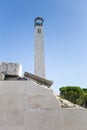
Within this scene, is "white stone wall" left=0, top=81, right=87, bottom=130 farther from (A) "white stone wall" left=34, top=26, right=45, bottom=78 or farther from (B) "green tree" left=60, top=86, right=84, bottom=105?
(B) "green tree" left=60, top=86, right=84, bottom=105

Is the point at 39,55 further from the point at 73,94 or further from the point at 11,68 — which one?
the point at 11,68

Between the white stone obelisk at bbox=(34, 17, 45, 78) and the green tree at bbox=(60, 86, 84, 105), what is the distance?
8.64 metres

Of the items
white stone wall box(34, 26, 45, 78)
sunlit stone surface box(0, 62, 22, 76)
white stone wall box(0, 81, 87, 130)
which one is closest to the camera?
white stone wall box(0, 81, 87, 130)

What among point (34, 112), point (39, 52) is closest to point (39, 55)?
point (39, 52)

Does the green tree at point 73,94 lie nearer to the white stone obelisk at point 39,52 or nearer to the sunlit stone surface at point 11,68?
the white stone obelisk at point 39,52

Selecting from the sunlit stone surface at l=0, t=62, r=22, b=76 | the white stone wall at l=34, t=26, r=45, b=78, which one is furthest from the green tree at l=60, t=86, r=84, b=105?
the sunlit stone surface at l=0, t=62, r=22, b=76

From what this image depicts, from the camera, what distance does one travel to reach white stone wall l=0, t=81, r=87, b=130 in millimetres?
3803

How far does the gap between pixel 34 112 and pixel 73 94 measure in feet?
157

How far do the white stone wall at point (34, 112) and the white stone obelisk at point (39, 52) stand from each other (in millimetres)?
42511

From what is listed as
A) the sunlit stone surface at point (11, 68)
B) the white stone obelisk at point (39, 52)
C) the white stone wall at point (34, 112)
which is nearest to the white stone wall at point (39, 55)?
the white stone obelisk at point (39, 52)

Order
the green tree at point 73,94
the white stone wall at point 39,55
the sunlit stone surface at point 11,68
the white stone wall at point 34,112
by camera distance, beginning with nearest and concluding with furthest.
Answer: the white stone wall at point 34,112
the sunlit stone surface at point 11,68
the white stone wall at point 39,55
the green tree at point 73,94

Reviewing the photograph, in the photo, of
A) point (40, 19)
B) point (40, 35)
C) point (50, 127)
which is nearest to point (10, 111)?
point (50, 127)

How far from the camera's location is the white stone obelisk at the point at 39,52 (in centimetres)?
4769

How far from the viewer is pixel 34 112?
3840 millimetres
